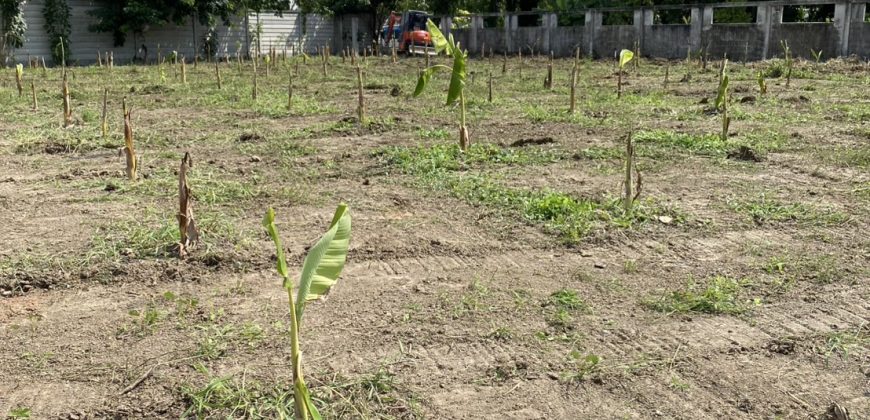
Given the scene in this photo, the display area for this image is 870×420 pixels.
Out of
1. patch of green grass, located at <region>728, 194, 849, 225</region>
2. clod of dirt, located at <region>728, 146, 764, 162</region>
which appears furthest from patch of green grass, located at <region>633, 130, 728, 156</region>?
patch of green grass, located at <region>728, 194, 849, 225</region>

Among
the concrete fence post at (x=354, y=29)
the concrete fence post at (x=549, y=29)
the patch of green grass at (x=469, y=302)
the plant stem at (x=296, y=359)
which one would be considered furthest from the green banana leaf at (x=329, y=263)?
the concrete fence post at (x=354, y=29)

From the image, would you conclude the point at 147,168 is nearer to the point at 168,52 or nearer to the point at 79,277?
the point at 79,277

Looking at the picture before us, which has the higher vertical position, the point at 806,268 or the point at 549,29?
the point at 549,29

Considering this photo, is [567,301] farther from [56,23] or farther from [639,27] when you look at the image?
[56,23]

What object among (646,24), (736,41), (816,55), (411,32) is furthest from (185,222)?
(411,32)

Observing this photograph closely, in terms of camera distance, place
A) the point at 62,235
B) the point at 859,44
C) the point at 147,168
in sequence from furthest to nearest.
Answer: the point at 859,44, the point at 147,168, the point at 62,235

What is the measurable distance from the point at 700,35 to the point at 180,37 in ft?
60.2

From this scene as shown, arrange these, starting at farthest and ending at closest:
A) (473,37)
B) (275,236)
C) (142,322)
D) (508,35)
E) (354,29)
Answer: (354,29), (473,37), (508,35), (142,322), (275,236)

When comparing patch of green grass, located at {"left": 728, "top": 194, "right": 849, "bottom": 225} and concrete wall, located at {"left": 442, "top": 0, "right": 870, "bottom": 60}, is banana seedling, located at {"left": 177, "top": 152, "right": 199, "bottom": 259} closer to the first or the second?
patch of green grass, located at {"left": 728, "top": 194, "right": 849, "bottom": 225}

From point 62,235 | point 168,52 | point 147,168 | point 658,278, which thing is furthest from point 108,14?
point 658,278

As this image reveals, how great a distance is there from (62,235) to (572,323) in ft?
11.0

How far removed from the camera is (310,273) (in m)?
2.49

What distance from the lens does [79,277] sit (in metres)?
4.41

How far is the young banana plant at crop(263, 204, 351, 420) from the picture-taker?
2.34 m
